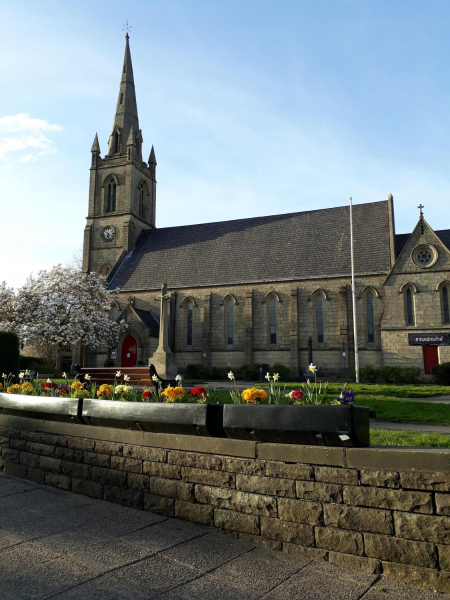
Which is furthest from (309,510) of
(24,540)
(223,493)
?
(24,540)

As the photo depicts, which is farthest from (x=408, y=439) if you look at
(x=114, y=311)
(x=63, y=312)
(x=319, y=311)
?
(x=114, y=311)

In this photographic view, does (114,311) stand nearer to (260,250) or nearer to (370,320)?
(260,250)

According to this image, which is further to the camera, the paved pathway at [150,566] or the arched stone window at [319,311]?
the arched stone window at [319,311]

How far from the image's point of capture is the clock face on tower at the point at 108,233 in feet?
145

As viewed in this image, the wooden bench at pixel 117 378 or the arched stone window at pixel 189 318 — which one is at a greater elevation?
the arched stone window at pixel 189 318

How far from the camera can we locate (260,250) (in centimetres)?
3806

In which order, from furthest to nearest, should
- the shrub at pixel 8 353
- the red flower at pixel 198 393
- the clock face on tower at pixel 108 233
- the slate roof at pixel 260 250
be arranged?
the clock face on tower at pixel 108 233 < the slate roof at pixel 260 250 < the shrub at pixel 8 353 < the red flower at pixel 198 393

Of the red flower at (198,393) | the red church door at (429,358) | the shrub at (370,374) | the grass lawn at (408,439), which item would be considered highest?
the red church door at (429,358)

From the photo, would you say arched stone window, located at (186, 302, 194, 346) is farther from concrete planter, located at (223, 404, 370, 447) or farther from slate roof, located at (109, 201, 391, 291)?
concrete planter, located at (223, 404, 370, 447)

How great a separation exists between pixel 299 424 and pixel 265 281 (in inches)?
1218

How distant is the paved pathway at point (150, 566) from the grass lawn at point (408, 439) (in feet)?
13.6

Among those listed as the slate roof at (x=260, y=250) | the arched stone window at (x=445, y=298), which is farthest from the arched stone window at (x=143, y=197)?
the arched stone window at (x=445, y=298)

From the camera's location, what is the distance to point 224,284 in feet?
121

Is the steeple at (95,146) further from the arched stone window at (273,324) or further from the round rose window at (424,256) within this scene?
the round rose window at (424,256)
